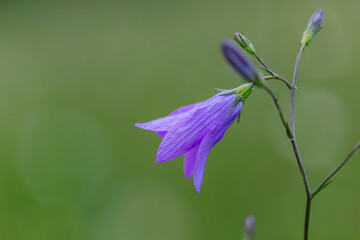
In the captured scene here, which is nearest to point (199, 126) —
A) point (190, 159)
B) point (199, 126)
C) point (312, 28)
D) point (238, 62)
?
point (199, 126)

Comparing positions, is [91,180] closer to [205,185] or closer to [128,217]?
[128,217]

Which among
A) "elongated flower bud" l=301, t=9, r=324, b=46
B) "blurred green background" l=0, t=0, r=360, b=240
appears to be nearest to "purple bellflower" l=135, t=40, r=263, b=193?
"elongated flower bud" l=301, t=9, r=324, b=46

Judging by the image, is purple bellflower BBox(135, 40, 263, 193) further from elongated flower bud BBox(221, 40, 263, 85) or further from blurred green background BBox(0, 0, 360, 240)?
blurred green background BBox(0, 0, 360, 240)

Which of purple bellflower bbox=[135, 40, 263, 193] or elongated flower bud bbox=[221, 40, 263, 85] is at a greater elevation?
elongated flower bud bbox=[221, 40, 263, 85]

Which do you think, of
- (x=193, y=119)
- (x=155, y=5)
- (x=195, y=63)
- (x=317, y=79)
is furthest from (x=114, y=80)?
(x=193, y=119)

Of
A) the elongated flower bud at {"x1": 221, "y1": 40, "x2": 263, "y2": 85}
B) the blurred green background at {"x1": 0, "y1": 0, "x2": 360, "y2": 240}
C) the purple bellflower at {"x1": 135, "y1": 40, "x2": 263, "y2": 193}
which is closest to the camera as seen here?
the elongated flower bud at {"x1": 221, "y1": 40, "x2": 263, "y2": 85}

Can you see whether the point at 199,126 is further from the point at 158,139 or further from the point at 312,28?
the point at 158,139

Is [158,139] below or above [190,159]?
above
